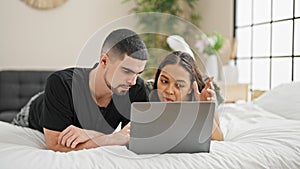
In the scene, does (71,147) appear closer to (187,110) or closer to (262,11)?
(187,110)

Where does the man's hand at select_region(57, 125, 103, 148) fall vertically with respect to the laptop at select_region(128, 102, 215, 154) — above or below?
below

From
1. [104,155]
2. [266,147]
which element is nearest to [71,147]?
[104,155]

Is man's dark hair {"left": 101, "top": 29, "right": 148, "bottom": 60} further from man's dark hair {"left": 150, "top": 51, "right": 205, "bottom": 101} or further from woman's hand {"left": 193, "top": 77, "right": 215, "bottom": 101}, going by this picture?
woman's hand {"left": 193, "top": 77, "right": 215, "bottom": 101}

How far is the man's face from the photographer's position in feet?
4.04

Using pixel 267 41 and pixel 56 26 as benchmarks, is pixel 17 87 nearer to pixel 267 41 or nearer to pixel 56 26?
pixel 56 26

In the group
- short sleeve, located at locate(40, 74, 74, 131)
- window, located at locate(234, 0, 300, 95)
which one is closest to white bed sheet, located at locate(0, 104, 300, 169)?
short sleeve, located at locate(40, 74, 74, 131)

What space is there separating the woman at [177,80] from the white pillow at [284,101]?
75cm

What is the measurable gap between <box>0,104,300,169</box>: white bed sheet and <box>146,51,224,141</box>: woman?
0.18 meters

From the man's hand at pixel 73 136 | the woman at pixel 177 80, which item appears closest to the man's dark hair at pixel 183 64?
the woman at pixel 177 80

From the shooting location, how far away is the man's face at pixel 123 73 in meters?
1.23

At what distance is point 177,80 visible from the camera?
127 centimetres

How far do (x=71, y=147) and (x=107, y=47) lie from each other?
1.14ft

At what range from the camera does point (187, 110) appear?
1.18 metres

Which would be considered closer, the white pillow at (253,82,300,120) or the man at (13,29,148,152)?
the man at (13,29,148,152)
